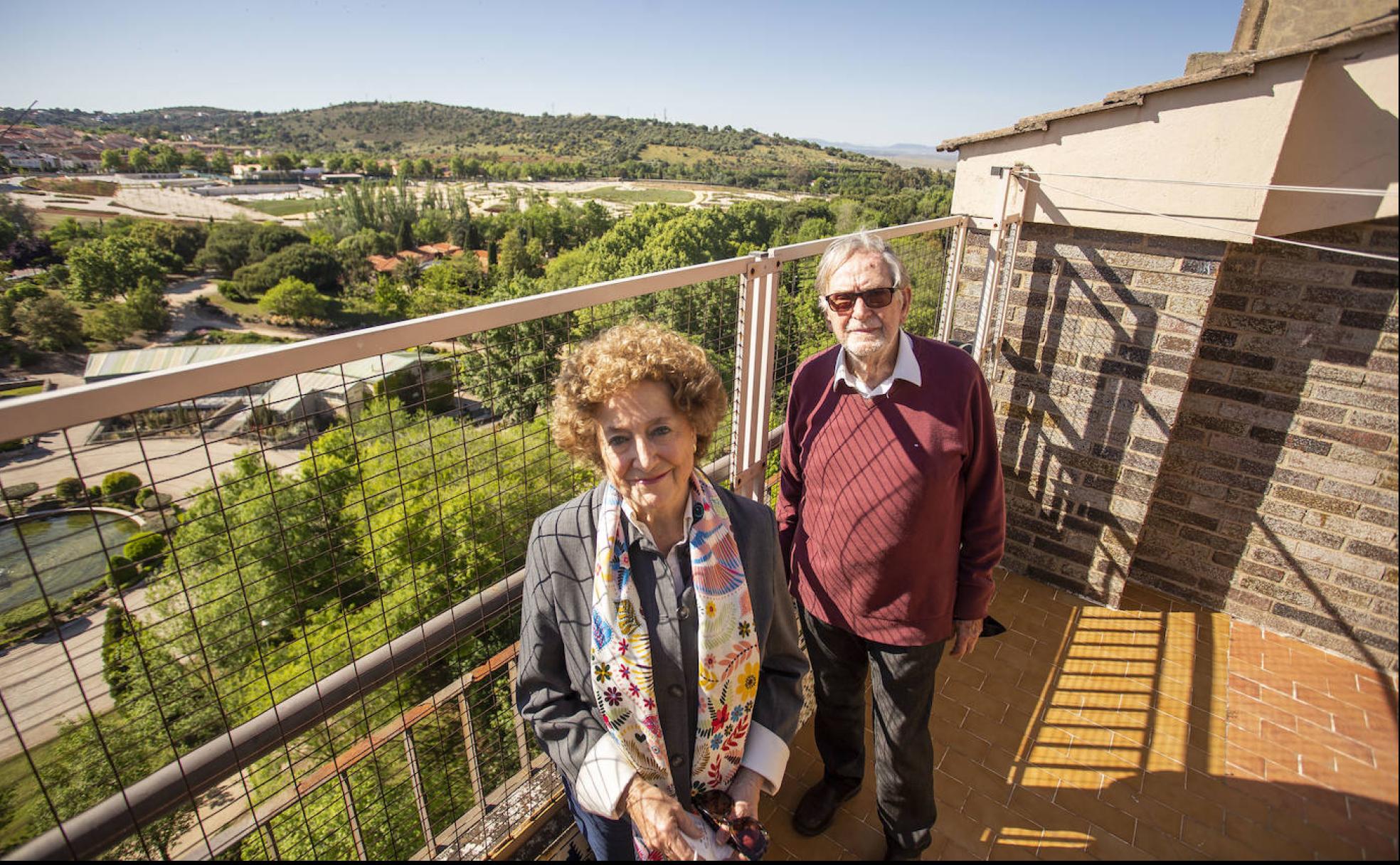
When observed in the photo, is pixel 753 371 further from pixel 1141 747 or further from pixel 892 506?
pixel 1141 747

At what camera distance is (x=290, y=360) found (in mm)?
1232

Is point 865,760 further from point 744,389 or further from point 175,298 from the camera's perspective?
point 175,298

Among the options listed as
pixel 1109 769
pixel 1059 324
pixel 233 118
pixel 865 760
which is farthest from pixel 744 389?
pixel 233 118

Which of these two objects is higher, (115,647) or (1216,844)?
(1216,844)

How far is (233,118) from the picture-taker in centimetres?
11050

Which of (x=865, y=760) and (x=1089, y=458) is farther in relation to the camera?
(x=1089, y=458)

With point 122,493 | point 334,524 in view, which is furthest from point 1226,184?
point 334,524

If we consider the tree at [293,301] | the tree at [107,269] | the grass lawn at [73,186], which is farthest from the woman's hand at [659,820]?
the grass lawn at [73,186]

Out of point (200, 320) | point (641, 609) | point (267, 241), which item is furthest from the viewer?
point (267, 241)

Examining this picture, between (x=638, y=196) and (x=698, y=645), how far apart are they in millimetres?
108611

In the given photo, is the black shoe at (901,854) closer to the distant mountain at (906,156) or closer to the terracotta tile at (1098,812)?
the terracotta tile at (1098,812)

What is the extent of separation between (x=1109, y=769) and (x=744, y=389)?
1.62 meters

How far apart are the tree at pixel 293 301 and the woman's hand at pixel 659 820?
2849 inches

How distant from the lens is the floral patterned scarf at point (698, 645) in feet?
4.66
